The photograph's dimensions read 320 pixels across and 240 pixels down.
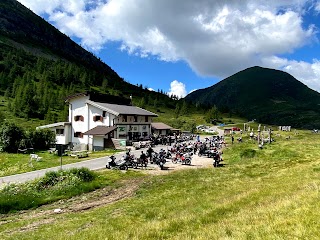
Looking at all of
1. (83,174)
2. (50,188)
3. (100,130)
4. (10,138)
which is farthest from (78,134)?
(50,188)

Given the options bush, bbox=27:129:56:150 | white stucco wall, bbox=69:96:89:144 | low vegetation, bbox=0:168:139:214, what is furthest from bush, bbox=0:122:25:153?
low vegetation, bbox=0:168:139:214

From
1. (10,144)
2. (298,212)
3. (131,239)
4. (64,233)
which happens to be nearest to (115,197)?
(64,233)

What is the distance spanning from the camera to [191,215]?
1227 centimetres

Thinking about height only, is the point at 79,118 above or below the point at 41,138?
above

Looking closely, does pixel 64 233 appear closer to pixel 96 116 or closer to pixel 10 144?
pixel 10 144

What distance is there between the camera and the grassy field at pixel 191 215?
8242 millimetres

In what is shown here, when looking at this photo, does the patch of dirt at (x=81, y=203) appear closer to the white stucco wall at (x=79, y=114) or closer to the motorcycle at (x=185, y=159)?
the motorcycle at (x=185, y=159)

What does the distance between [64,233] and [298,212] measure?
8.76m

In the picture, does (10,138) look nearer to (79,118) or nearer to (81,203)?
(79,118)

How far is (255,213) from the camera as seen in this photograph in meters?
9.98

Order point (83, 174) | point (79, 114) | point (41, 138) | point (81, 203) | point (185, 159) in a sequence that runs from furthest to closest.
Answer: point (79, 114), point (41, 138), point (185, 159), point (83, 174), point (81, 203)

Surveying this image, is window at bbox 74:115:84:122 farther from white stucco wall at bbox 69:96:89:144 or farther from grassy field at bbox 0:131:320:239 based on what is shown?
grassy field at bbox 0:131:320:239

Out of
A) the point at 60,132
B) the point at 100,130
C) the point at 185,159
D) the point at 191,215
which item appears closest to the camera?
the point at 191,215

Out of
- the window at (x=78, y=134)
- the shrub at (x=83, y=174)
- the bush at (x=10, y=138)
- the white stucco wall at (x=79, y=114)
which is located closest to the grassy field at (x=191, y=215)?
the shrub at (x=83, y=174)
